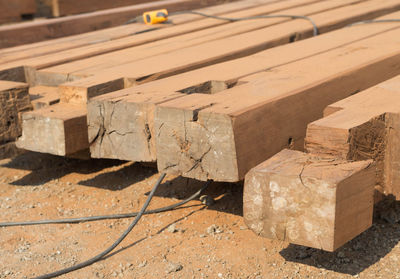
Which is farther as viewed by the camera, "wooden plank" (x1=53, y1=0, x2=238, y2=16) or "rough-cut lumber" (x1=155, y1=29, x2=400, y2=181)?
"wooden plank" (x1=53, y1=0, x2=238, y2=16)

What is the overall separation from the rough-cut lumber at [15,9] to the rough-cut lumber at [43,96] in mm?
3376

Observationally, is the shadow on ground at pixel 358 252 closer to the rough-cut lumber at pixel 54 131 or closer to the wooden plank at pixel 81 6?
the rough-cut lumber at pixel 54 131

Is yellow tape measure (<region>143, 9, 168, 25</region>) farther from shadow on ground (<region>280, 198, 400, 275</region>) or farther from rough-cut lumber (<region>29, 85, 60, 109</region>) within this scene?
shadow on ground (<region>280, 198, 400, 275</region>)

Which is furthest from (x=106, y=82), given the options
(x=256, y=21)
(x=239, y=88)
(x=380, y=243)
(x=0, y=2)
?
(x=0, y=2)

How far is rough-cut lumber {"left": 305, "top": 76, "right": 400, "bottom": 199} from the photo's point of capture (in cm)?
252

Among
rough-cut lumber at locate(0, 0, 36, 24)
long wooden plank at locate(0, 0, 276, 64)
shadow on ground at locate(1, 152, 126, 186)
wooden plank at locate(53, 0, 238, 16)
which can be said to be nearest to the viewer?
shadow on ground at locate(1, 152, 126, 186)

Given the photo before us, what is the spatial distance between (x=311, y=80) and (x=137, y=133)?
89cm

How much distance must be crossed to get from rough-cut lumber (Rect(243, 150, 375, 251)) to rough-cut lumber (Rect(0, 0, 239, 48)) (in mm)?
3387

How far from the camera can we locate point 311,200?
2.26 metres

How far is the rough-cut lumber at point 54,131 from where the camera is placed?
10.4 ft

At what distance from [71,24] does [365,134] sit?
12.0 feet

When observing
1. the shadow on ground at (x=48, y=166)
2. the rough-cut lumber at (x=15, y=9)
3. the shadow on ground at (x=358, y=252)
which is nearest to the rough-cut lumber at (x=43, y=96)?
the shadow on ground at (x=48, y=166)

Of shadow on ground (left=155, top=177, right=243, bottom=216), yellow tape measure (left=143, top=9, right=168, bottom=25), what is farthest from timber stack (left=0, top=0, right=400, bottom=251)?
yellow tape measure (left=143, top=9, right=168, bottom=25)

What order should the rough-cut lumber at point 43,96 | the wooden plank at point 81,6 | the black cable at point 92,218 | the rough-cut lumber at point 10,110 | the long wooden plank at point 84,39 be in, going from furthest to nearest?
the wooden plank at point 81,6
the long wooden plank at point 84,39
the rough-cut lumber at point 43,96
the rough-cut lumber at point 10,110
the black cable at point 92,218
